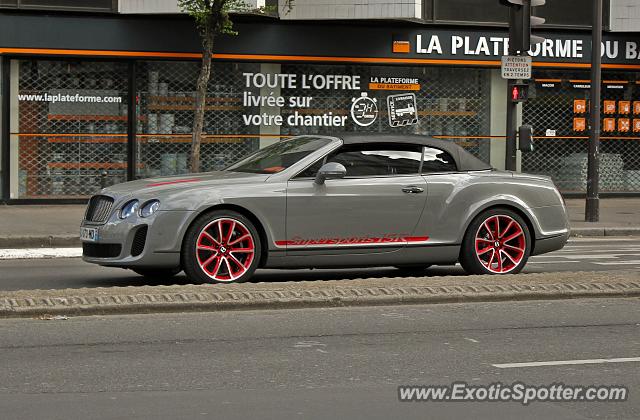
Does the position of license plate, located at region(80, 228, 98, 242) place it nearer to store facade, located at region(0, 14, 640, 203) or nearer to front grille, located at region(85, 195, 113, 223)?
front grille, located at region(85, 195, 113, 223)

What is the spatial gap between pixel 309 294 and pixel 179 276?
2.52 metres

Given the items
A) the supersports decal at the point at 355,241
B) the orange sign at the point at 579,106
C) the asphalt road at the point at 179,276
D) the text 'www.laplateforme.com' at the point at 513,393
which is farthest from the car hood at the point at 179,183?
the orange sign at the point at 579,106

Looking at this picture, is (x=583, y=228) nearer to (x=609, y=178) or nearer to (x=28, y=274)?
(x=609, y=178)

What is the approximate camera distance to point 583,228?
19688 mm

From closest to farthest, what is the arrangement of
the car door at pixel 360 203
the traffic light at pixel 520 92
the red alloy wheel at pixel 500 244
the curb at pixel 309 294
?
the curb at pixel 309 294
the car door at pixel 360 203
the red alloy wheel at pixel 500 244
the traffic light at pixel 520 92

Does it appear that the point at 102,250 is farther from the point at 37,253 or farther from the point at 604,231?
the point at 604,231

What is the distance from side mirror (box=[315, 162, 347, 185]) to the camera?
37.1 ft

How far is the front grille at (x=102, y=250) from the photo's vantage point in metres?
11.1

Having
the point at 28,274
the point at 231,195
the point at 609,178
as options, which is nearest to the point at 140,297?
the point at 231,195

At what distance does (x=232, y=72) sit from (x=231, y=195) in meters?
13.0

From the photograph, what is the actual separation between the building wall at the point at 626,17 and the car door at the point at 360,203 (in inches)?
584

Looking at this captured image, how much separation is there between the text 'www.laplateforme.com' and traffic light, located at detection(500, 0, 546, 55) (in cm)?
1267

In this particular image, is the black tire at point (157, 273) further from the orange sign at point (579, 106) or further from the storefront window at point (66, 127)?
the orange sign at point (579, 106)

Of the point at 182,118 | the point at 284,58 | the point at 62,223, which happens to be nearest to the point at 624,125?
the point at 284,58
